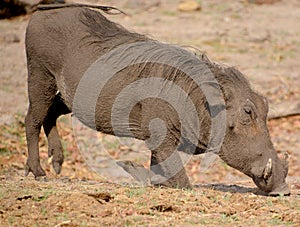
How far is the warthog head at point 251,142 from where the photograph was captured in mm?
5809

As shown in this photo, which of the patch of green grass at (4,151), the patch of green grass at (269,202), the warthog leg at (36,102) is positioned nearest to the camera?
the patch of green grass at (269,202)

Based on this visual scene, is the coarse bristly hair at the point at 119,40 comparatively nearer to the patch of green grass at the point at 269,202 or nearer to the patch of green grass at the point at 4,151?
the patch of green grass at the point at 269,202

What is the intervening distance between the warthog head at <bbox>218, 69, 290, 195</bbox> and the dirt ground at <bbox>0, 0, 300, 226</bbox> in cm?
16

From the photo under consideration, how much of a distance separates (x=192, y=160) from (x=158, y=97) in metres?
3.72

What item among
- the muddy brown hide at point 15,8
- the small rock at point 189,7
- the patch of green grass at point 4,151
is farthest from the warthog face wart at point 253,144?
the small rock at point 189,7

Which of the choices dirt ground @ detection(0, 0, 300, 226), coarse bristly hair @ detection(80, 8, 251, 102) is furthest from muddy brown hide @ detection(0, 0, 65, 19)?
coarse bristly hair @ detection(80, 8, 251, 102)

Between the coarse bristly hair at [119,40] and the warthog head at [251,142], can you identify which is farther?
the coarse bristly hair at [119,40]

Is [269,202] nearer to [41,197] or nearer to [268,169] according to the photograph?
[268,169]

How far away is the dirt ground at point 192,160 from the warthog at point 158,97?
32 centimetres

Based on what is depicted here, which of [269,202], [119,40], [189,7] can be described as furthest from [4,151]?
[189,7]

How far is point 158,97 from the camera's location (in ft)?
19.1

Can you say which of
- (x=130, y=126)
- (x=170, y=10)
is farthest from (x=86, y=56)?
(x=170, y=10)

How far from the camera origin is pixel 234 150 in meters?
5.88

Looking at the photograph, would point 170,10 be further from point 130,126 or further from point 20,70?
point 130,126
